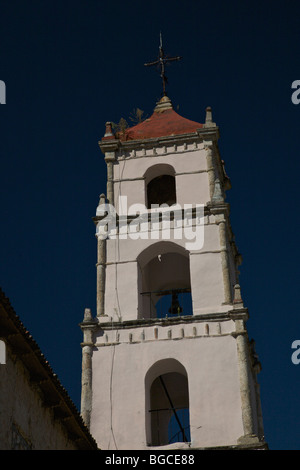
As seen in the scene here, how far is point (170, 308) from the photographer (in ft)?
78.7

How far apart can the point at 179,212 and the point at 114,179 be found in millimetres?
2505

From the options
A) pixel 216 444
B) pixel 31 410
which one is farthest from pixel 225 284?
pixel 31 410

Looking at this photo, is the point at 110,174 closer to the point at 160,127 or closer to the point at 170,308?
the point at 160,127

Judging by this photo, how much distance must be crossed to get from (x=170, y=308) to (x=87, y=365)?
13.0ft

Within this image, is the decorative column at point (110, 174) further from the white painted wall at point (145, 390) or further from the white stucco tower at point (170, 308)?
the white painted wall at point (145, 390)

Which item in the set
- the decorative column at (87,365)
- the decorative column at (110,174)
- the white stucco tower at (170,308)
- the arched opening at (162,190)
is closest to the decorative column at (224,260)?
the white stucco tower at (170,308)

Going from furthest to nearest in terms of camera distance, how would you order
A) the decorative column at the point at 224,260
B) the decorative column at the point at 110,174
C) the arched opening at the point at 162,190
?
the arched opening at the point at 162,190 → the decorative column at the point at 110,174 → the decorative column at the point at 224,260

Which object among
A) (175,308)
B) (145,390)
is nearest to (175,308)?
(175,308)

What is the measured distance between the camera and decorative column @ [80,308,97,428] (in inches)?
800

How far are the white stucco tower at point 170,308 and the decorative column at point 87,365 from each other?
3 cm

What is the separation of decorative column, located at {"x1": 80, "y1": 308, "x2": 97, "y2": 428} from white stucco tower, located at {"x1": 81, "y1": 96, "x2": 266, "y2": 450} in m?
0.03

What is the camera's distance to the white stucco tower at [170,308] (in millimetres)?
19906

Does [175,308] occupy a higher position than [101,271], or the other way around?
[101,271]
